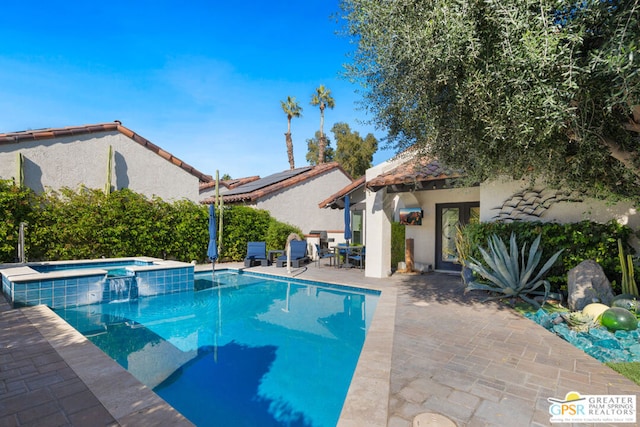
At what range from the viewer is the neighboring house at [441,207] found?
9.06 metres

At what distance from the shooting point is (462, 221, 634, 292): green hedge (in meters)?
7.95

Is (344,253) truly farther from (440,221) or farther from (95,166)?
(95,166)

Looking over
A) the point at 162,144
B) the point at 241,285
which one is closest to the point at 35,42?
the point at 162,144

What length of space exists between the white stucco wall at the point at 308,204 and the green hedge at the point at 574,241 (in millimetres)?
15295

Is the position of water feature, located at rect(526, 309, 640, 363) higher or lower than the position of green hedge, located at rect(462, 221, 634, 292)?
lower

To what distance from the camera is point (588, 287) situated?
24.4 ft

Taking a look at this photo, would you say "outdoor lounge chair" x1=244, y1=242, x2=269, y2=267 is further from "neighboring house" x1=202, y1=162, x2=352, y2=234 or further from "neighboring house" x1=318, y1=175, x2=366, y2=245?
"neighboring house" x1=318, y1=175, x2=366, y2=245

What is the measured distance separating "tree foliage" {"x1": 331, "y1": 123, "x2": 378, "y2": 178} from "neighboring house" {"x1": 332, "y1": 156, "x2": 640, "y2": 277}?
20.6 metres

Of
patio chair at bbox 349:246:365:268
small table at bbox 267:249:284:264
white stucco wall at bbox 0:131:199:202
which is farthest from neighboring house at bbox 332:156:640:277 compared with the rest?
white stucco wall at bbox 0:131:199:202

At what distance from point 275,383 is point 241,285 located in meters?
8.69

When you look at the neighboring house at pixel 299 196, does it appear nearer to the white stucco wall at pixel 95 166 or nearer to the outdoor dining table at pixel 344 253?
the white stucco wall at pixel 95 166

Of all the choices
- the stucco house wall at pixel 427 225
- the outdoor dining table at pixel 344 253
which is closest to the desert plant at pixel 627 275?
the stucco house wall at pixel 427 225

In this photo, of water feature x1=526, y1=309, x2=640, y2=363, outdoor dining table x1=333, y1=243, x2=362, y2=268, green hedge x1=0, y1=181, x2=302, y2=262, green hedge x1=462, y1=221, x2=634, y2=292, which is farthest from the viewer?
outdoor dining table x1=333, y1=243, x2=362, y2=268

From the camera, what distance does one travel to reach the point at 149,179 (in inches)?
721
